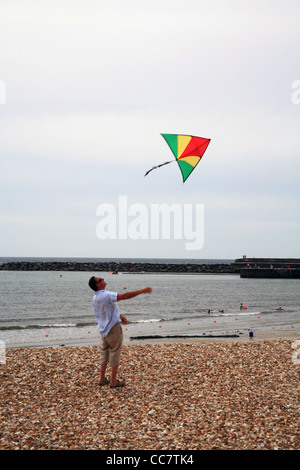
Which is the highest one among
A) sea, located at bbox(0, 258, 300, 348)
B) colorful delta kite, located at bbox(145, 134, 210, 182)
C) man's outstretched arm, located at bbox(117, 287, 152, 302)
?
colorful delta kite, located at bbox(145, 134, 210, 182)

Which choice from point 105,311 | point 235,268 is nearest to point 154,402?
point 105,311

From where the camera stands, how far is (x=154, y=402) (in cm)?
727

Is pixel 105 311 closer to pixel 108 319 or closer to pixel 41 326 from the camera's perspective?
pixel 108 319

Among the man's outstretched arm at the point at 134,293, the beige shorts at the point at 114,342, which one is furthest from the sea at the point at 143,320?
the man's outstretched arm at the point at 134,293

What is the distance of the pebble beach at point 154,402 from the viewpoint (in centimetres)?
576

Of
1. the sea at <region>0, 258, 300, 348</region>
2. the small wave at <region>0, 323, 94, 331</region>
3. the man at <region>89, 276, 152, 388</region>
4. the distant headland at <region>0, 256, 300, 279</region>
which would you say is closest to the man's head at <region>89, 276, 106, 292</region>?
the man at <region>89, 276, 152, 388</region>

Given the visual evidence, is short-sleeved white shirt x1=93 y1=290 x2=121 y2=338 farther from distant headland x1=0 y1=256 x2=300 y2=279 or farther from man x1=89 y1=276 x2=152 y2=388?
distant headland x1=0 y1=256 x2=300 y2=279


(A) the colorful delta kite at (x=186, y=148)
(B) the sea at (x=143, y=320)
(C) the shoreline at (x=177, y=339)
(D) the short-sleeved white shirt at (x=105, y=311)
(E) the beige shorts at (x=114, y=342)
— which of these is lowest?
(B) the sea at (x=143, y=320)

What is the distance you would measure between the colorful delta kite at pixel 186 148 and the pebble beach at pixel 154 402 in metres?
4.23

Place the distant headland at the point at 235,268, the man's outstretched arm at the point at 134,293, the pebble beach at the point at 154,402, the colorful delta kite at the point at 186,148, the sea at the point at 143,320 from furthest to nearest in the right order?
the distant headland at the point at 235,268, the sea at the point at 143,320, the colorful delta kite at the point at 186,148, the man's outstretched arm at the point at 134,293, the pebble beach at the point at 154,402

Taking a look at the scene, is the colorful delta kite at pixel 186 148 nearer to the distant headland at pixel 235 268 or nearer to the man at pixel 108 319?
the man at pixel 108 319

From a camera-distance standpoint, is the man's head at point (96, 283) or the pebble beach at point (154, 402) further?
the man's head at point (96, 283)

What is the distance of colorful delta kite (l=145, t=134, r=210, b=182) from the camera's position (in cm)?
943

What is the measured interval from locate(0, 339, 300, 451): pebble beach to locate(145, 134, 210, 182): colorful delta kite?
423 centimetres
